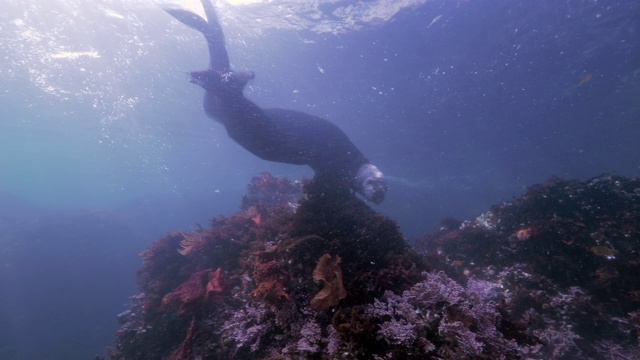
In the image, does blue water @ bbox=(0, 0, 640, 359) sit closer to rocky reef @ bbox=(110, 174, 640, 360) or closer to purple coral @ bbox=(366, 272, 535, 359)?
rocky reef @ bbox=(110, 174, 640, 360)

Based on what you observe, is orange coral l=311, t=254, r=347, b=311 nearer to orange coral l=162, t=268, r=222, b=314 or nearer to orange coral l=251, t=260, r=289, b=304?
orange coral l=251, t=260, r=289, b=304

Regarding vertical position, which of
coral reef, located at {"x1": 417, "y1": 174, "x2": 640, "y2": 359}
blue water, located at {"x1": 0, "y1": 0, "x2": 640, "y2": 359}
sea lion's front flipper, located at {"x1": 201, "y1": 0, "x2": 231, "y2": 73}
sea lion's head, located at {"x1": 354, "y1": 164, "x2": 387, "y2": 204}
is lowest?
coral reef, located at {"x1": 417, "y1": 174, "x2": 640, "y2": 359}

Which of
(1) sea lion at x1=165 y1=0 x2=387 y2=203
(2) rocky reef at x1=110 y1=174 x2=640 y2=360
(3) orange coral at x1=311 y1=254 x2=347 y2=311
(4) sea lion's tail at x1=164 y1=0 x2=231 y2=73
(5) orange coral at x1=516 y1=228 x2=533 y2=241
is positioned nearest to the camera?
(2) rocky reef at x1=110 y1=174 x2=640 y2=360

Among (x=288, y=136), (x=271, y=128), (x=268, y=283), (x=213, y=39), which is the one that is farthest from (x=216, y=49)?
(x=268, y=283)

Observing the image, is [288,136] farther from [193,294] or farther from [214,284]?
[193,294]

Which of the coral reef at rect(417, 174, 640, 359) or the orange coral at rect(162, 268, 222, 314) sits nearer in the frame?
the coral reef at rect(417, 174, 640, 359)

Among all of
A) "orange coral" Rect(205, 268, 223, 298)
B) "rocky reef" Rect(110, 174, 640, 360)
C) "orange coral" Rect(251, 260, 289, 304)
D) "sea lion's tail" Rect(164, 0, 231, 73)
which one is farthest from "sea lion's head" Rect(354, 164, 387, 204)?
"orange coral" Rect(251, 260, 289, 304)

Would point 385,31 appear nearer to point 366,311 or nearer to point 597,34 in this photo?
point 597,34

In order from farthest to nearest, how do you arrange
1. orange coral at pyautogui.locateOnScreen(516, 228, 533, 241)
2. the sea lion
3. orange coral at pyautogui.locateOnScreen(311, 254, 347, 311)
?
1. the sea lion
2. orange coral at pyautogui.locateOnScreen(516, 228, 533, 241)
3. orange coral at pyautogui.locateOnScreen(311, 254, 347, 311)

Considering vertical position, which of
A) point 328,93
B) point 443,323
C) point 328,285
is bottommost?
point 443,323

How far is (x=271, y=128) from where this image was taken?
33.1 feet

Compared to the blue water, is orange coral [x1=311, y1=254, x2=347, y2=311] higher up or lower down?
lower down

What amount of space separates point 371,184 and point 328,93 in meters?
13.1

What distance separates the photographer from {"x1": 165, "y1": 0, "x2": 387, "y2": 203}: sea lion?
29.5 feet
